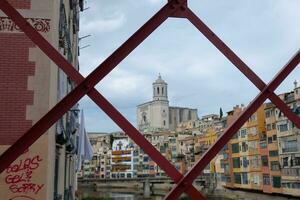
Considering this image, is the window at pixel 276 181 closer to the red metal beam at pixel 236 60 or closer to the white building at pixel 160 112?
the red metal beam at pixel 236 60

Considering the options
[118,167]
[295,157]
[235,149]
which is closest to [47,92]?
[295,157]

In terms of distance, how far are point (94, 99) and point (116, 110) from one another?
0.19 meters

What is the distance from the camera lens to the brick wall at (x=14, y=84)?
724 cm

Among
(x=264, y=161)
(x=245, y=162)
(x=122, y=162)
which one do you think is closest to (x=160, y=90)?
(x=122, y=162)

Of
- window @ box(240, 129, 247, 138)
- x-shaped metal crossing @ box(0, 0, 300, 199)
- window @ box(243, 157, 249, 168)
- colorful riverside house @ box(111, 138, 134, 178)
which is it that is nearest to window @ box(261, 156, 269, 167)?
window @ box(243, 157, 249, 168)

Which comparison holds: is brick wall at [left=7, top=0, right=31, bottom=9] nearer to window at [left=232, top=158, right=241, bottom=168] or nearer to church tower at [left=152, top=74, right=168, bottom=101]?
window at [left=232, top=158, right=241, bottom=168]

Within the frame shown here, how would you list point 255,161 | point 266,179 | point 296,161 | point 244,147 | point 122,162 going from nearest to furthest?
point 296,161 < point 266,179 < point 255,161 < point 244,147 < point 122,162

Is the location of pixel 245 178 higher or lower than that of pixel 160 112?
lower

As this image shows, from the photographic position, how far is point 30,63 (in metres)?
7.54

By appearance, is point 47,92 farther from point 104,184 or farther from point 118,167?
point 118,167

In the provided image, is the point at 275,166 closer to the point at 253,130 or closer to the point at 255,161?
the point at 255,161

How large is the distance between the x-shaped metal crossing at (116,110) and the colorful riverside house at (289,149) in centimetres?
4069

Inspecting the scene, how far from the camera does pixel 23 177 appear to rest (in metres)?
7.19

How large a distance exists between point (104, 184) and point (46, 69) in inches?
3171
